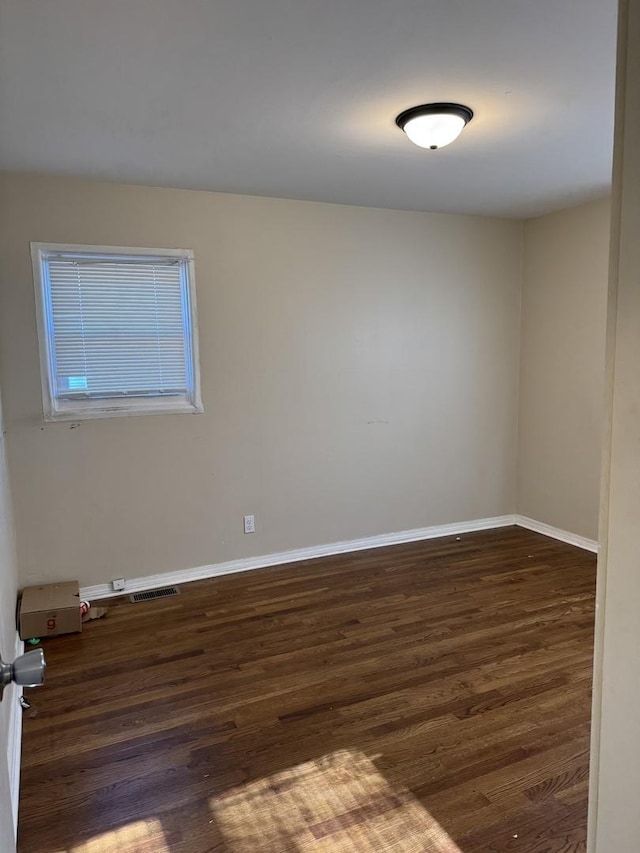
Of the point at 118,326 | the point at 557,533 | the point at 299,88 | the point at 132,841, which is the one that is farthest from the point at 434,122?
the point at 557,533

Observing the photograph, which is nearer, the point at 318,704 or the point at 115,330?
the point at 318,704

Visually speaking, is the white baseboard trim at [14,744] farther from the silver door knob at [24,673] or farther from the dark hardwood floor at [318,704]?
the silver door knob at [24,673]

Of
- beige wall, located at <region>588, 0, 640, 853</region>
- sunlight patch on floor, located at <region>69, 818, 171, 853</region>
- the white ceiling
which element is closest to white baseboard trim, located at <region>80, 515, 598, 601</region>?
sunlight patch on floor, located at <region>69, 818, 171, 853</region>

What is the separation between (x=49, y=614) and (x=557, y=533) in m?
3.64

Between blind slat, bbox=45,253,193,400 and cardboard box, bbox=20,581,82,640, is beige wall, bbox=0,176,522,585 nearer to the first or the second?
blind slat, bbox=45,253,193,400

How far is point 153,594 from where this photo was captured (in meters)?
3.55

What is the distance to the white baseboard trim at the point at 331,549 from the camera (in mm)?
3627

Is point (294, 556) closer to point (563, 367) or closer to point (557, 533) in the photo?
point (557, 533)

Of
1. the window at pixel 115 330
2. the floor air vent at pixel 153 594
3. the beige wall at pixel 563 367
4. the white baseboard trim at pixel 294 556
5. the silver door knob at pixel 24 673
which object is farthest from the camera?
the beige wall at pixel 563 367

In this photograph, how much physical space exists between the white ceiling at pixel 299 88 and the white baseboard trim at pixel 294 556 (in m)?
2.44

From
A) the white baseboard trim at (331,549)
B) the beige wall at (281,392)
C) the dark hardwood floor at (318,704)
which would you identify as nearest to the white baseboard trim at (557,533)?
the white baseboard trim at (331,549)

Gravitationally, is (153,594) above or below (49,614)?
below

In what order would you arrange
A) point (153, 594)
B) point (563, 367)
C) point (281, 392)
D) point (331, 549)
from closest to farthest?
point (153, 594)
point (281, 392)
point (331, 549)
point (563, 367)

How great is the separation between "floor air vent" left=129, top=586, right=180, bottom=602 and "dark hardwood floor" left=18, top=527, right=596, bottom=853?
0.06m
